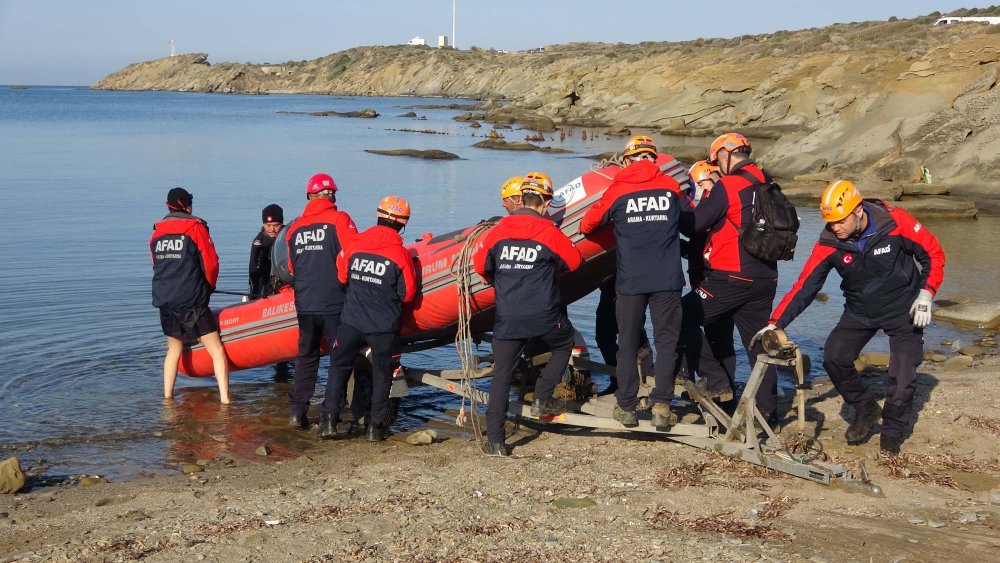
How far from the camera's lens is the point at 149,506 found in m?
6.41

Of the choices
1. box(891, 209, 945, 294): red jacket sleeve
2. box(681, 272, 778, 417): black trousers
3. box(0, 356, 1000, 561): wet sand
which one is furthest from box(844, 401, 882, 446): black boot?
box(891, 209, 945, 294): red jacket sleeve

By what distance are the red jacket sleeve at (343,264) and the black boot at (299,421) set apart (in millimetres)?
1379

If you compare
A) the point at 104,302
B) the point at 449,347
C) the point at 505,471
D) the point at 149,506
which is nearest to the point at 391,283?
the point at 505,471

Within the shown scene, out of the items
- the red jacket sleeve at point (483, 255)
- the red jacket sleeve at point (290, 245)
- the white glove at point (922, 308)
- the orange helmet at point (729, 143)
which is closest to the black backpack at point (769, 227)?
the orange helmet at point (729, 143)

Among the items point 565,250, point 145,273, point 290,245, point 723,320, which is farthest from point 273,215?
point 145,273

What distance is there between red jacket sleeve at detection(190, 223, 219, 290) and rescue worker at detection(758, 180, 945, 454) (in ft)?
15.7

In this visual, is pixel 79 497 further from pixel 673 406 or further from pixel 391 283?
pixel 673 406

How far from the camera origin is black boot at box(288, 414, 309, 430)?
863 cm

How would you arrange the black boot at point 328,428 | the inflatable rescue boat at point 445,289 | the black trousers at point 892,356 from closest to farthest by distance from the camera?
1. the black trousers at point 892,356
2. the inflatable rescue boat at point 445,289
3. the black boot at point 328,428

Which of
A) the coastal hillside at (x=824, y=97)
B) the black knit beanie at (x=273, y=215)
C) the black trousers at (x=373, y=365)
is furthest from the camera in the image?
the coastal hillside at (x=824, y=97)

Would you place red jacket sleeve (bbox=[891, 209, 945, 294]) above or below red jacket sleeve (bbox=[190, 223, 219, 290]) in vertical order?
above

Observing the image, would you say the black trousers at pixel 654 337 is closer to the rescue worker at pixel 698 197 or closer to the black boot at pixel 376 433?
the rescue worker at pixel 698 197

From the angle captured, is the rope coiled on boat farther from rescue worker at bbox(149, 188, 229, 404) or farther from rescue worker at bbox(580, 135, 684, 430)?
rescue worker at bbox(149, 188, 229, 404)

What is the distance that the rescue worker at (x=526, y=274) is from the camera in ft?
23.4
